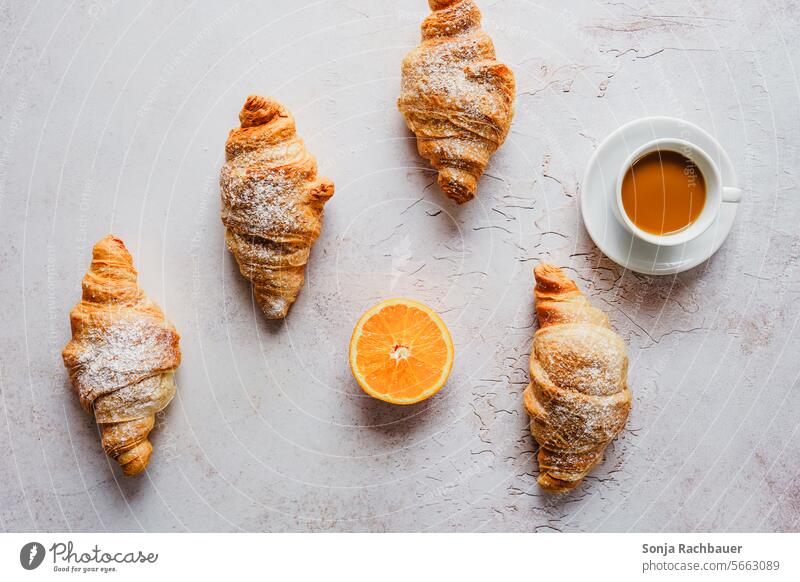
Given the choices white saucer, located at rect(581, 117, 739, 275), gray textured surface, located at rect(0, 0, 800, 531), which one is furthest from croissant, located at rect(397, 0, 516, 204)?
white saucer, located at rect(581, 117, 739, 275)

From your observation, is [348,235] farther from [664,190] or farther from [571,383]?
[664,190]

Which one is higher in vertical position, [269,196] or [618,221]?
[269,196]

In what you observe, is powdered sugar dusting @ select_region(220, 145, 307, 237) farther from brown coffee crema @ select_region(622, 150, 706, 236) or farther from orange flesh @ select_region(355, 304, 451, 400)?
brown coffee crema @ select_region(622, 150, 706, 236)

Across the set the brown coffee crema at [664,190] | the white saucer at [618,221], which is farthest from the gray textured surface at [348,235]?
the brown coffee crema at [664,190]

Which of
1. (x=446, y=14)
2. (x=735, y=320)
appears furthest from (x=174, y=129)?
(x=735, y=320)

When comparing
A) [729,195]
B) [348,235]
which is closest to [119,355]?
[348,235]

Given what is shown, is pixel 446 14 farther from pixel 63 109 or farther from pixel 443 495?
pixel 443 495
